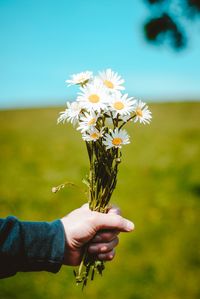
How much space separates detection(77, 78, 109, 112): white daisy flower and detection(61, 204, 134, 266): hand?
0.46 meters

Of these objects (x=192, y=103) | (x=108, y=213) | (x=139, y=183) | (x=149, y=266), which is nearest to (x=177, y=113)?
(x=192, y=103)

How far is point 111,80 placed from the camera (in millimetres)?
1702

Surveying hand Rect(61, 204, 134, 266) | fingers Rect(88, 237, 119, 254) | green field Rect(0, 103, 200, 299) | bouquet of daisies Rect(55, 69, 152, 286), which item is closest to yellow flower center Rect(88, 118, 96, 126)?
bouquet of daisies Rect(55, 69, 152, 286)

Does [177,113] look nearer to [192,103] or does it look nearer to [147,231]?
[192,103]

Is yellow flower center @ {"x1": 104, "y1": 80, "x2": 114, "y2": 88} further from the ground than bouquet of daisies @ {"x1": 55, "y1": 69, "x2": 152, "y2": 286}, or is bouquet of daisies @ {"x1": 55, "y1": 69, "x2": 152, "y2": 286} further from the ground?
yellow flower center @ {"x1": 104, "y1": 80, "x2": 114, "y2": 88}

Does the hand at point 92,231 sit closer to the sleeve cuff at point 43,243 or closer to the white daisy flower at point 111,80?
the sleeve cuff at point 43,243

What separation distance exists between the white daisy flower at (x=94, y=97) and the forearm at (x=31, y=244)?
54 centimetres

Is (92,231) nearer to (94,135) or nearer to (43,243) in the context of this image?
(43,243)

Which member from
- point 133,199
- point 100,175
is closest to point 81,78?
point 100,175

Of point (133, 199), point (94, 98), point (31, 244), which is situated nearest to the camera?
point (94, 98)

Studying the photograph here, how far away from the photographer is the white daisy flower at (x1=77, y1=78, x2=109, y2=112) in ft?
5.24

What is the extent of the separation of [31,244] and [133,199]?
166 inches

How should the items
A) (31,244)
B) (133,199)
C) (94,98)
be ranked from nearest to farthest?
(94,98), (31,244), (133,199)

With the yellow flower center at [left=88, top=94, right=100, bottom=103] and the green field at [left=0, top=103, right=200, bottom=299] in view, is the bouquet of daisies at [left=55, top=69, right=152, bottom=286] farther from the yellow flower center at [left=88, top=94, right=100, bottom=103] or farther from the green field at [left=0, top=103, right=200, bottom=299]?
the green field at [left=0, top=103, right=200, bottom=299]
